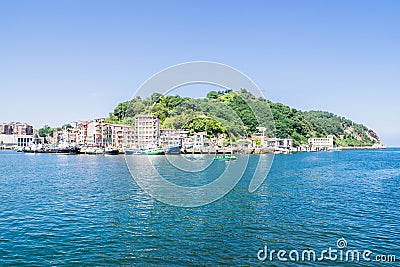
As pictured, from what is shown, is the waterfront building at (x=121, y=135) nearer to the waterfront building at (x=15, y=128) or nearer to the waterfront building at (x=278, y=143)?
the waterfront building at (x=278, y=143)

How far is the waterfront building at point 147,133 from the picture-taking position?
220ft

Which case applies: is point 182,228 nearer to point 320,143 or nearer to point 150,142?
point 150,142

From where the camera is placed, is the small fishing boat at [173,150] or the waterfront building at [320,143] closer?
the small fishing boat at [173,150]

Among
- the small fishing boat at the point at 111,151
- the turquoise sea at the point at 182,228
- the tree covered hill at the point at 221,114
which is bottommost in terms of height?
the turquoise sea at the point at 182,228

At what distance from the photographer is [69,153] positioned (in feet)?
299

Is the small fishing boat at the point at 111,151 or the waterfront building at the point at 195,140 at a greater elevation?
the waterfront building at the point at 195,140

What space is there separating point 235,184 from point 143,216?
13.5 metres

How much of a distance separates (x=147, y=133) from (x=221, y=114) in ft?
55.8

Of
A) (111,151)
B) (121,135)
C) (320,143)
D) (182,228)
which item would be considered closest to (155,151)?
(111,151)

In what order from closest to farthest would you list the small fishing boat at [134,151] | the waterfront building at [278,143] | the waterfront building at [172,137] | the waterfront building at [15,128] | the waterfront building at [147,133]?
the waterfront building at [147,133] < the waterfront building at [172,137] < the small fishing boat at [134,151] < the waterfront building at [278,143] < the waterfront building at [15,128]

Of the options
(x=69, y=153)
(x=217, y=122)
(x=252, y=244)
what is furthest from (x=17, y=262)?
(x=69, y=153)

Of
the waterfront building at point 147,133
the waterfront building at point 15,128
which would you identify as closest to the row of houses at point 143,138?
the waterfront building at point 147,133

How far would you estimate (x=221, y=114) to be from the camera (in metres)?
70.8

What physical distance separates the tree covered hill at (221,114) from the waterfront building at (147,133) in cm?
157
